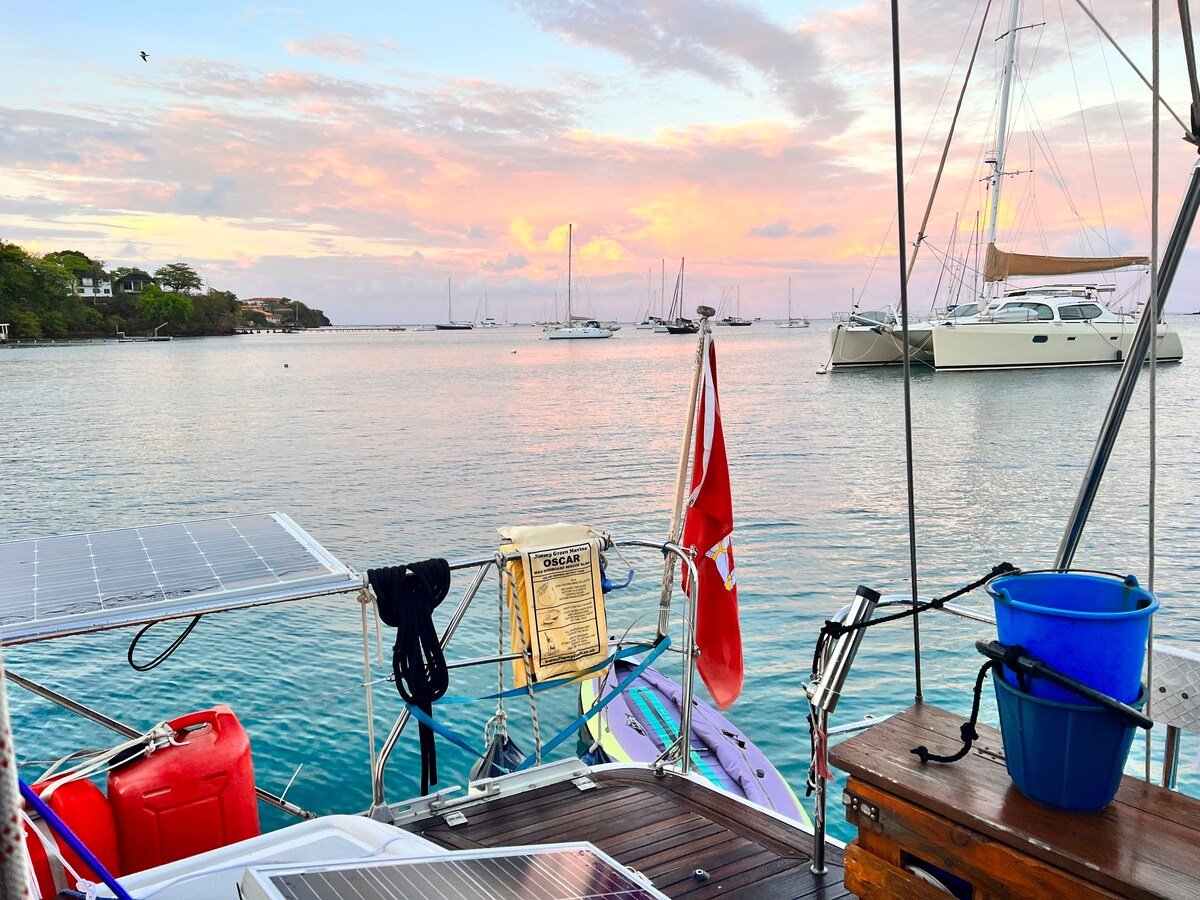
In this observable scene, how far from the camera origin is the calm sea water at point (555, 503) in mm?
9289

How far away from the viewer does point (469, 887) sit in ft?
8.45

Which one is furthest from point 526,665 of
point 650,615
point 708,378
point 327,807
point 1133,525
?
point 1133,525

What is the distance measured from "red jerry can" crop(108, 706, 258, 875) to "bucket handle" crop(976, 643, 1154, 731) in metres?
2.84

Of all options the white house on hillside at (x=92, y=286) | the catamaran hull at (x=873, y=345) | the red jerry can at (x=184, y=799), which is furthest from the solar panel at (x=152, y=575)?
the white house on hillside at (x=92, y=286)

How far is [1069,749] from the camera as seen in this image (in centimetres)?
240

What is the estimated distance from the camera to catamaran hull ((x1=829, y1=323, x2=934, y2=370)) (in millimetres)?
51344

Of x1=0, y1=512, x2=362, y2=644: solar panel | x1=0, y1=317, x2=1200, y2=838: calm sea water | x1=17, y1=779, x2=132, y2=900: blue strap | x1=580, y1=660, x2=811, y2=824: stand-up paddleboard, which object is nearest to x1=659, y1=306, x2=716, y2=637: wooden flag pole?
x1=580, y1=660, x2=811, y2=824: stand-up paddleboard

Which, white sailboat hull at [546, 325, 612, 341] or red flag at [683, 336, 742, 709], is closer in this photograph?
red flag at [683, 336, 742, 709]

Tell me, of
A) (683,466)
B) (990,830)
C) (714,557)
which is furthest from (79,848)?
(714,557)

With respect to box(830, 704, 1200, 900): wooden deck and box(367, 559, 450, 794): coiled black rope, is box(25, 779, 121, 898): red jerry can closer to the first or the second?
box(367, 559, 450, 794): coiled black rope

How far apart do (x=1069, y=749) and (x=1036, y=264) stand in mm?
49410

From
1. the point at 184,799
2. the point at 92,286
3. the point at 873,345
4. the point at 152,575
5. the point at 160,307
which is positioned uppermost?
the point at 92,286

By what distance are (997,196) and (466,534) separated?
117 feet

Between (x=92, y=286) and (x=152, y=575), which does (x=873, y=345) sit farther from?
(x=92, y=286)
